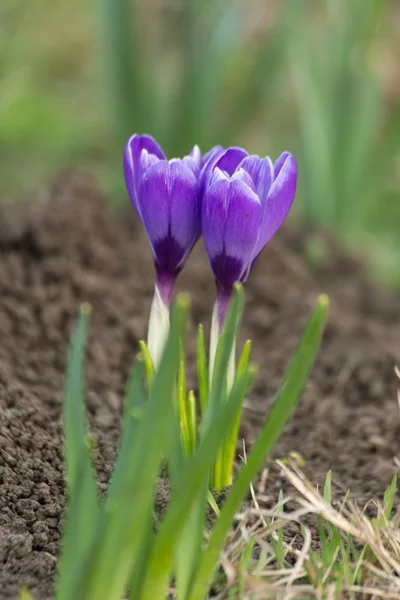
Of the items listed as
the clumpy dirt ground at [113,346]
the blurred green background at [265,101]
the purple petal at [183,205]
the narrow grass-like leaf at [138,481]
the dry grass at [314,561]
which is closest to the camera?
the narrow grass-like leaf at [138,481]

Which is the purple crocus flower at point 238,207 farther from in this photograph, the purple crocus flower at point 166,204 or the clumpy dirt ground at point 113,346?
the clumpy dirt ground at point 113,346

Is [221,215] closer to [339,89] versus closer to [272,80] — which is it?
[339,89]

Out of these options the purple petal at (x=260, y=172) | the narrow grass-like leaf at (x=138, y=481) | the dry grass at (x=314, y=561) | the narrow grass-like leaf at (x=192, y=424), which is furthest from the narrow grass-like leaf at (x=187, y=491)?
the purple petal at (x=260, y=172)

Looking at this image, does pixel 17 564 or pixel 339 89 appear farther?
pixel 339 89

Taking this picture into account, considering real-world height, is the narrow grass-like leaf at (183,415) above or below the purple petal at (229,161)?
below

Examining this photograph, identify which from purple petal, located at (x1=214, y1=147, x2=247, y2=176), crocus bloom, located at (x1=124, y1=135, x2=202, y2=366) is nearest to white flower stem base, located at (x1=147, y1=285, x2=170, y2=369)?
crocus bloom, located at (x1=124, y1=135, x2=202, y2=366)

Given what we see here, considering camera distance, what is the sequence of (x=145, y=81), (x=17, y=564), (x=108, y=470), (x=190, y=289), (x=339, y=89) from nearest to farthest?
1. (x=17, y=564)
2. (x=108, y=470)
3. (x=190, y=289)
4. (x=339, y=89)
5. (x=145, y=81)

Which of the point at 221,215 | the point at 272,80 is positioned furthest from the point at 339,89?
the point at 221,215

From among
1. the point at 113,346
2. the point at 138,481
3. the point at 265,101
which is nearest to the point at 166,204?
the point at 138,481
